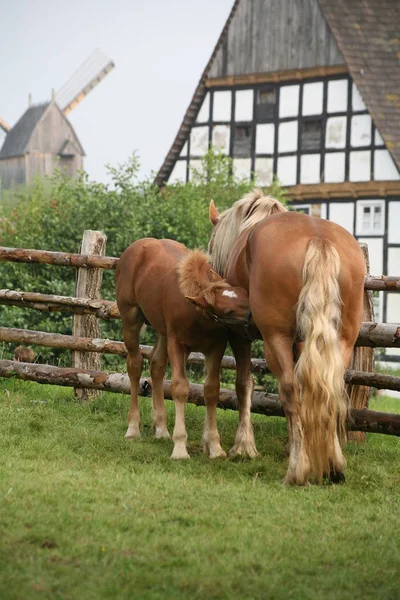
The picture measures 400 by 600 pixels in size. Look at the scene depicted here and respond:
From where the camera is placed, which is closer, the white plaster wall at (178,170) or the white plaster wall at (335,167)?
the white plaster wall at (335,167)

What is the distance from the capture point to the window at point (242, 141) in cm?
2534

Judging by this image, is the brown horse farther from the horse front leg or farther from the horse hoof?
the horse hoof

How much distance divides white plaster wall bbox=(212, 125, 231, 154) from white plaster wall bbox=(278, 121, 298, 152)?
1.54 meters

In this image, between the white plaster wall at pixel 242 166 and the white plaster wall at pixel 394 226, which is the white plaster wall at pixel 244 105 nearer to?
the white plaster wall at pixel 242 166

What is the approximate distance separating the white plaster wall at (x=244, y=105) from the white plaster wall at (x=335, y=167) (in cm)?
261

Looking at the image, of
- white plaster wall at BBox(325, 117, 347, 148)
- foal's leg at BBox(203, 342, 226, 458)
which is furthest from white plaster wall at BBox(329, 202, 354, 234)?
foal's leg at BBox(203, 342, 226, 458)

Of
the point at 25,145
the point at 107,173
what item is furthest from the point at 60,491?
the point at 25,145

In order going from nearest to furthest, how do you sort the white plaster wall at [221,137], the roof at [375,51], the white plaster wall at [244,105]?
1. the roof at [375,51]
2. the white plaster wall at [244,105]
3. the white plaster wall at [221,137]

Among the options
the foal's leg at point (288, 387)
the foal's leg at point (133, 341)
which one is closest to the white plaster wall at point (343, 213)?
the foal's leg at point (133, 341)

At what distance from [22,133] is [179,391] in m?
57.1

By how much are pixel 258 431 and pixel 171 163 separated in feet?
64.7

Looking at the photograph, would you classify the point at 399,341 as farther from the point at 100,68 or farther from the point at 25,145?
the point at 100,68

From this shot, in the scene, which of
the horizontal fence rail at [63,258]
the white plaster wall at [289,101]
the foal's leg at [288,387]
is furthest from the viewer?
the white plaster wall at [289,101]

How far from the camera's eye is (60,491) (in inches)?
188
